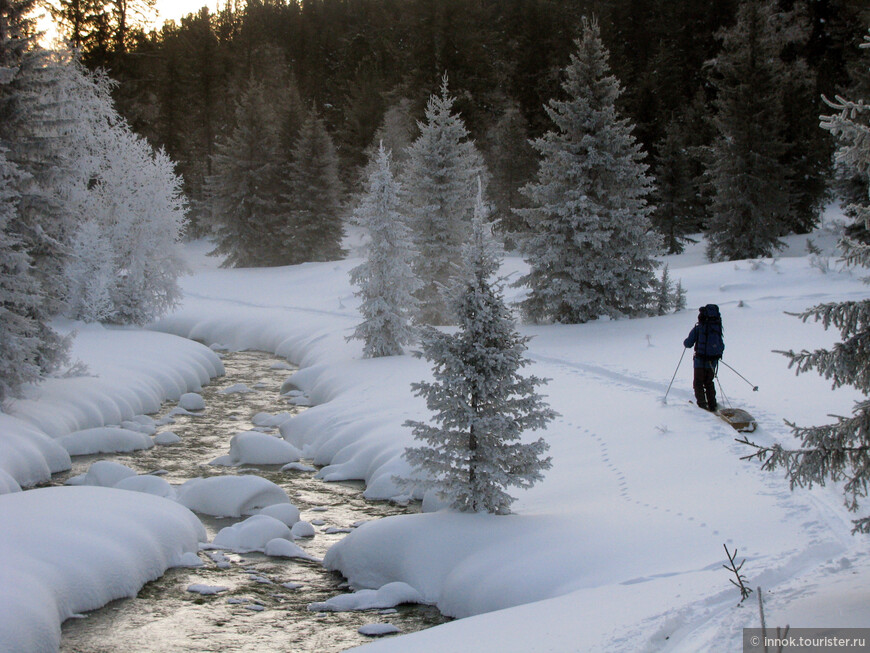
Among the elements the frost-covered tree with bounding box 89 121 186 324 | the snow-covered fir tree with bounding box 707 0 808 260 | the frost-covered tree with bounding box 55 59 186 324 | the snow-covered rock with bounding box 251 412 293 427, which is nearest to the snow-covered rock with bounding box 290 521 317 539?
the snow-covered rock with bounding box 251 412 293 427

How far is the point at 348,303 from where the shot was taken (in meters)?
35.7

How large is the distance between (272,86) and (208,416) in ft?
163

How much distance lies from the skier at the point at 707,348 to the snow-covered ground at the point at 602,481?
0.41m

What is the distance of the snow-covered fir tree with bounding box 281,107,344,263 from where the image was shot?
46.2 meters

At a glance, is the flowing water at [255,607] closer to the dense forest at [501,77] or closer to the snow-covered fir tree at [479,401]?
the snow-covered fir tree at [479,401]

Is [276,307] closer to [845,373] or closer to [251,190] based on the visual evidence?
[251,190]

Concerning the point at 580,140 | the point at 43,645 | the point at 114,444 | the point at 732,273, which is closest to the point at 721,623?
the point at 43,645

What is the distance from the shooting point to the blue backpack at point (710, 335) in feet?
44.1

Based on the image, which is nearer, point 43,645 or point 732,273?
point 43,645

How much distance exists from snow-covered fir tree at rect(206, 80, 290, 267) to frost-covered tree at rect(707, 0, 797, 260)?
85.1 feet

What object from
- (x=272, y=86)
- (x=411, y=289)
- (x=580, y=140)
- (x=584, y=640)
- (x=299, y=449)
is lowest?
(x=299, y=449)

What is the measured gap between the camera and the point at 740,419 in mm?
12688

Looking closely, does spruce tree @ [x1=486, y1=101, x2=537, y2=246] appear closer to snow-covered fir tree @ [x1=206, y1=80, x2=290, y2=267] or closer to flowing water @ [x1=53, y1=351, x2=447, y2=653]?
snow-covered fir tree @ [x1=206, y1=80, x2=290, y2=267]

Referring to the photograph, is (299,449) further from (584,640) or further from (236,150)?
(236,150)
